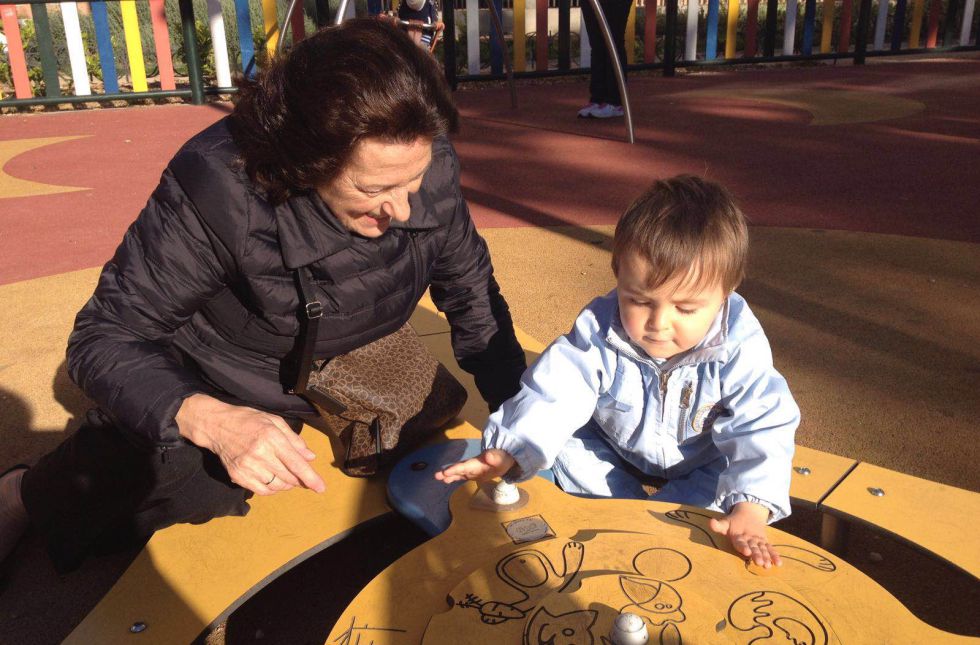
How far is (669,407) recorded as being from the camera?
67.7 inches

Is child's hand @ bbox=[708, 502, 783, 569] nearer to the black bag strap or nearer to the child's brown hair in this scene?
the child's brown hair

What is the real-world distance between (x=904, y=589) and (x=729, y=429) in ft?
1.68

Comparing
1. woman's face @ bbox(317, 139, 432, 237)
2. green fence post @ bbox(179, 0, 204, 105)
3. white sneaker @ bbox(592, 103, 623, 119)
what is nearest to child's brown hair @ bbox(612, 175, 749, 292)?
woman's face @ bbox(317, 139, 432, 237)

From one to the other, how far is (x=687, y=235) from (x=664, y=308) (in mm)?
129

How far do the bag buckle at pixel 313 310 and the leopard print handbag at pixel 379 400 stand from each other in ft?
0.57

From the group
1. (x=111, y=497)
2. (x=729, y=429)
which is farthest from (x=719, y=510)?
(x=111, y=497)

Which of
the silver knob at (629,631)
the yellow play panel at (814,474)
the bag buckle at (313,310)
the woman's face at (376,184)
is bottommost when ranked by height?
the yellow play panel at (814,474)

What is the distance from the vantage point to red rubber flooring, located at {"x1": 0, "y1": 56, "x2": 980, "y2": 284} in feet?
13.8

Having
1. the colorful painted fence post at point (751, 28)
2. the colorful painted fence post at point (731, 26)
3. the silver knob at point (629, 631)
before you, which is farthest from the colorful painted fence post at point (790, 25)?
the silver knob at point (629, 631)

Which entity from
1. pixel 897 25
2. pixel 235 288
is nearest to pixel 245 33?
pixel 897 25

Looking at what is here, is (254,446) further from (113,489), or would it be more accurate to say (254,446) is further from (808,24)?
(808,24)

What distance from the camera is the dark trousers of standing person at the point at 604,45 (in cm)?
608

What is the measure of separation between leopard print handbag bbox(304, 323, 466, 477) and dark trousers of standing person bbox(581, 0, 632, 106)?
4081 mm

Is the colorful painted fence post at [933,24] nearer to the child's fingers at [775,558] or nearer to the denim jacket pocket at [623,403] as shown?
the denim jacket pocket at [623,403]
